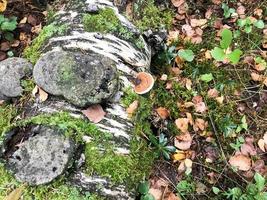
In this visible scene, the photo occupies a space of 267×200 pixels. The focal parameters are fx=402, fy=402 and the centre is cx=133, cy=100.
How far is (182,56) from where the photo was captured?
4.09 m

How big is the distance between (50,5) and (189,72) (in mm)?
1825

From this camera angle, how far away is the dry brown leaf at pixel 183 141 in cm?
362

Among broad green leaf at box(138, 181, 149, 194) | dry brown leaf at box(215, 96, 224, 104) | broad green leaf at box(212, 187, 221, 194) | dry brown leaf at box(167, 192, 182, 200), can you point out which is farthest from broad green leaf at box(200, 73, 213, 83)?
broad green leaf at box(138, 181, 149, 194)

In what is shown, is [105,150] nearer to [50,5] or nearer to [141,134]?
[141,134]

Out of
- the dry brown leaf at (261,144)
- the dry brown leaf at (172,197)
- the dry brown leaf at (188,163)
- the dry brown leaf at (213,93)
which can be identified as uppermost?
the dry brown leaf at (213,93)

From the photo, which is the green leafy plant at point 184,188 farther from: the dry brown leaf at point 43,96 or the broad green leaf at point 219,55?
the dry brown leaf at point 43,96

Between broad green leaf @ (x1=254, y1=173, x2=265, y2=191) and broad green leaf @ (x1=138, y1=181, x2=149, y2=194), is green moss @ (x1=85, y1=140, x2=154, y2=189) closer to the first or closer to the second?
broad green leaf @ (x1=138, y1=181, x2=149, y2=194)

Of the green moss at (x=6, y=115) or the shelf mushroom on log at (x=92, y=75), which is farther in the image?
the green moss at (x=6, y=115)

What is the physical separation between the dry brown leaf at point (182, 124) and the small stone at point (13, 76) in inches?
55.2

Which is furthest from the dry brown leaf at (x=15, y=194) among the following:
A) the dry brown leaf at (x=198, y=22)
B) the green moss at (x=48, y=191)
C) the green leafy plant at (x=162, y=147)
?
the dry brown leaf at (x=198, y=22)

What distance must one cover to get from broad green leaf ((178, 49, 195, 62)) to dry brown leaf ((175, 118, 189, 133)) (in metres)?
0.69

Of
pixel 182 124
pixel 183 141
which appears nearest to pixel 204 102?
pixel 182 124

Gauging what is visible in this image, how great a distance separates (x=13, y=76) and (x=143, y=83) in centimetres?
104

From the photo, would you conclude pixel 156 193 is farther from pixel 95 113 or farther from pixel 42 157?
pixel 42 157
